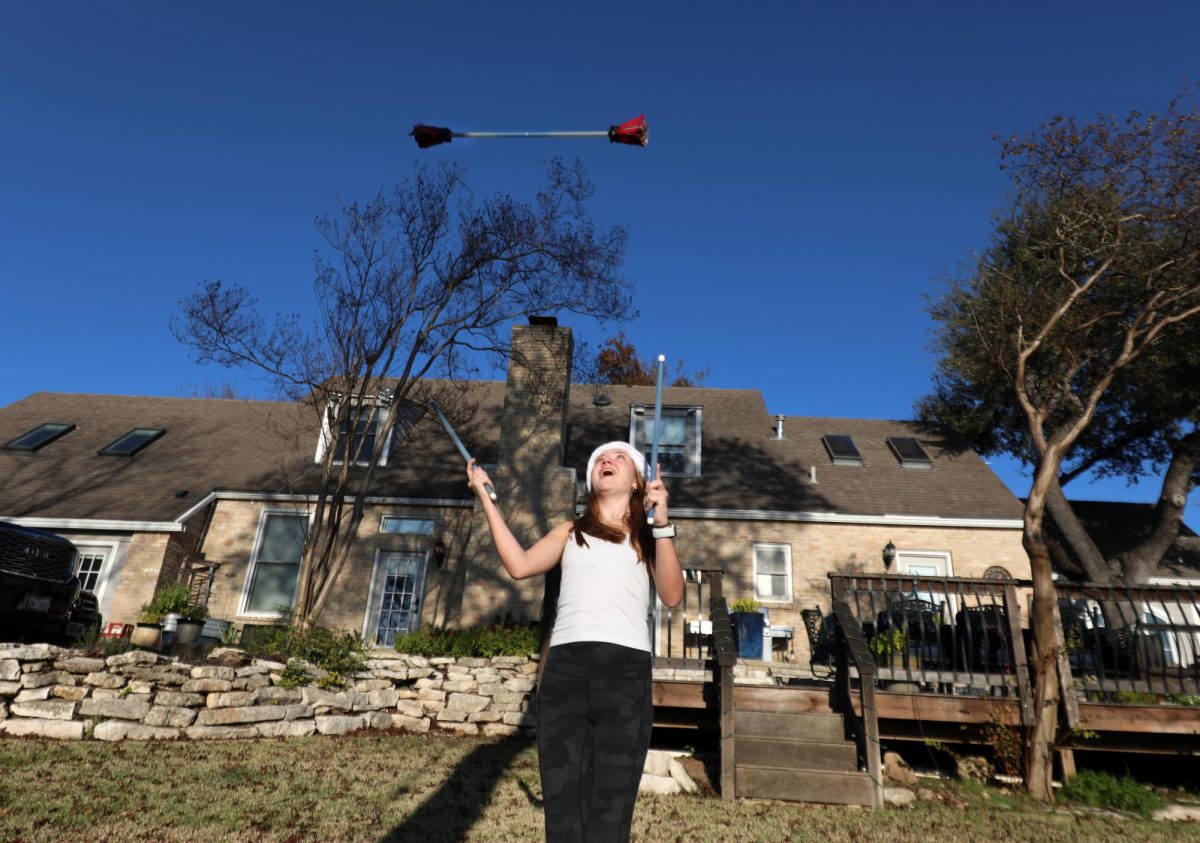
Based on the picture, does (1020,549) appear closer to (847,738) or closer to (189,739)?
(847,738)

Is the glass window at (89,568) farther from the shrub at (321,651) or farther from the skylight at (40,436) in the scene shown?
the shrub at (321,651)

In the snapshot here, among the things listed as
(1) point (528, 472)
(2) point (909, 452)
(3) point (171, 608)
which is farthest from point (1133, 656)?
(3) point (171, 608)

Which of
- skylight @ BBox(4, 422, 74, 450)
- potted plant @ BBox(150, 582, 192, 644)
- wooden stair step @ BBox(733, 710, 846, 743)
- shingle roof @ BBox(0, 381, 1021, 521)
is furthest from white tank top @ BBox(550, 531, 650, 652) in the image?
skylight @ BBox(4, 422, 74, 450)

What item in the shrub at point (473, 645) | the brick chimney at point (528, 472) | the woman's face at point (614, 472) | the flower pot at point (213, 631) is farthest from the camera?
the brick chimney at point (528, 472)

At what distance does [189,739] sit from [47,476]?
11.2 meters

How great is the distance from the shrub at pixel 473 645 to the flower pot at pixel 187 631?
109 inches

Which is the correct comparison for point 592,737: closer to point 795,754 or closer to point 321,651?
point 795,754

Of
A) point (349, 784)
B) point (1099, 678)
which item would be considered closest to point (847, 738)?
point (1099, 678)

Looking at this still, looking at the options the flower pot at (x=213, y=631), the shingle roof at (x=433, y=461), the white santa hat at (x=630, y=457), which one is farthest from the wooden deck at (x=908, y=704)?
the flower pot at (x=213, y=631)

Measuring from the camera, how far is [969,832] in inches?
218

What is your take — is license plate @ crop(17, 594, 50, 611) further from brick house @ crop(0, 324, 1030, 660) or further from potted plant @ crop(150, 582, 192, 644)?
brick house @ crop(0, 324, 1030, 660)

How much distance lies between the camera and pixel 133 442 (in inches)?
657

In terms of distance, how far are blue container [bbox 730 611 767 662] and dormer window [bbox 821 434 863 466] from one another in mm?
5442

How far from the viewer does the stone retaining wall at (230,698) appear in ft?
23.1
